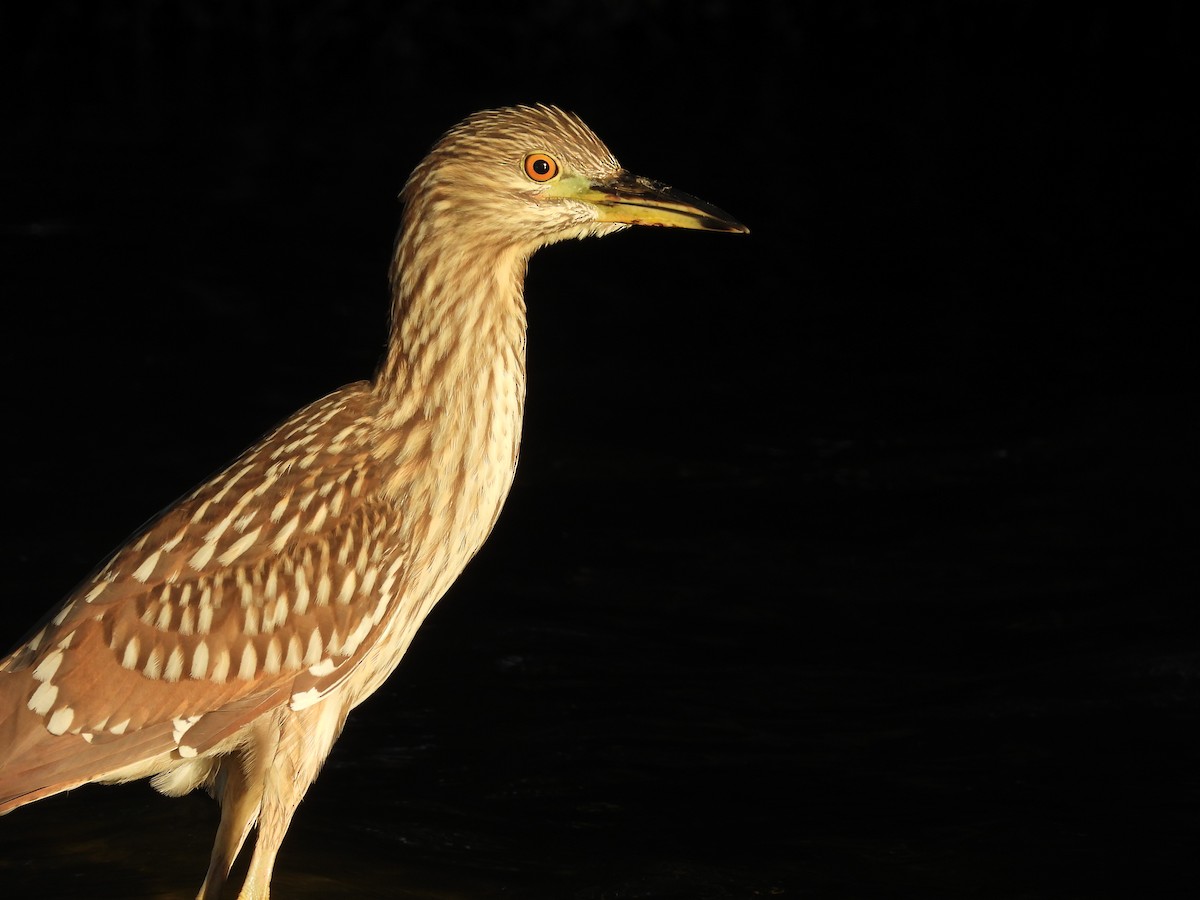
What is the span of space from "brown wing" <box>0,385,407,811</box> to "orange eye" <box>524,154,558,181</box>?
0.94 metres

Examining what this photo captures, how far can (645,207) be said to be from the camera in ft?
18.5

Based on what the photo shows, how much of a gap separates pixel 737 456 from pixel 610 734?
2996mm

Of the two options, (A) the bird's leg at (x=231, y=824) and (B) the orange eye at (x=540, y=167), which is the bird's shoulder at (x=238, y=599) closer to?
(A) the bird's leg at (x=231, y=824)

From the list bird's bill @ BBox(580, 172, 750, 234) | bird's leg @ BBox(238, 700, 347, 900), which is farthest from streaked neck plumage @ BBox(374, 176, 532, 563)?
bird's leg @ BBox(238, 700, 347, 900)

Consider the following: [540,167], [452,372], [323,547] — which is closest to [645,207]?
[540,167]

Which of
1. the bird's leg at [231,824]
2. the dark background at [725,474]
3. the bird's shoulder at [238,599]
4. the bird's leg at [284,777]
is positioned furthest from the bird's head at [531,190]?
the dark background at [725,474]

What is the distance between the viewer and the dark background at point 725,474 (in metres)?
6.46

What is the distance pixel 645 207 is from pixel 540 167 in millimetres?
332

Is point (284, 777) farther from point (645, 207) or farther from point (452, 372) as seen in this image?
point (645, 207)

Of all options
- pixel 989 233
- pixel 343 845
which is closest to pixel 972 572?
pixel 343 845

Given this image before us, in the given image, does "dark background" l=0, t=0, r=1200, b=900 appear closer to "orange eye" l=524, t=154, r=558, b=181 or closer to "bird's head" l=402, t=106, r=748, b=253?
"bird's head" l=402, t=106, r=748, b=253

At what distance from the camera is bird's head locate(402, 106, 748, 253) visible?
18.3 feet

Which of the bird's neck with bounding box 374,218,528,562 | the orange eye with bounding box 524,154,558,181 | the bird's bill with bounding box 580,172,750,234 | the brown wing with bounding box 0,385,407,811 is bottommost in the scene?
the brown wing with bounding box 0,385,407,811

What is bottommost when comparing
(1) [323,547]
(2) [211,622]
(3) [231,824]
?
(3) [231,824]
